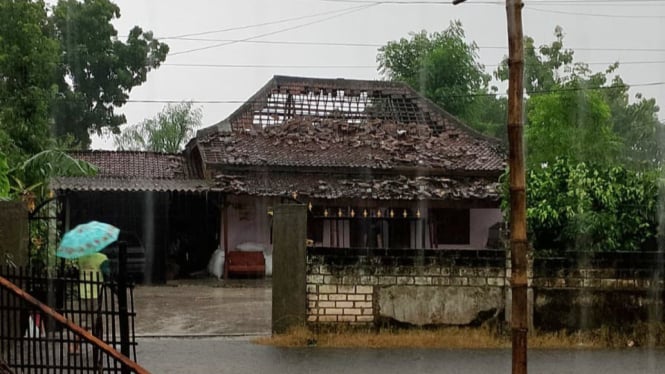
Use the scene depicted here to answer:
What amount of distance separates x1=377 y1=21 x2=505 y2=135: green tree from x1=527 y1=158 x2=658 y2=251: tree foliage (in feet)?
65.8

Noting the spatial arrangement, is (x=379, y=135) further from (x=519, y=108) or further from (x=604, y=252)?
(x=519, y=108)

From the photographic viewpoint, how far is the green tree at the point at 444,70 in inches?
1285

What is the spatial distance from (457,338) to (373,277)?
139cm

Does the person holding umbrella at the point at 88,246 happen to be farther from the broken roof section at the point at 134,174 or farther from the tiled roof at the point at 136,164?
the tiled roof at the point at 136,164

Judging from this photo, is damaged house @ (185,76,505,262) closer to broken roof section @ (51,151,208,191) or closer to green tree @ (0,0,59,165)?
broken roof section @ (51,151,208,191)

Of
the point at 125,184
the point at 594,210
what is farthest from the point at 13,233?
the point at 125,184

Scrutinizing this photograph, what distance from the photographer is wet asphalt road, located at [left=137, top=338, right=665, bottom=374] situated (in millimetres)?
9227

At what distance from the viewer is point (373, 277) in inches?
424

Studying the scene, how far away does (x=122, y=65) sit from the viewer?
103 ft

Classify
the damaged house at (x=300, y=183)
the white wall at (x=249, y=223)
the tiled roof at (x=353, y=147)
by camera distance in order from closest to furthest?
the damaged house at (x=300, y=183) → the tiled roof at (x=353, y=147) → the white wall at (x=249, y=223)

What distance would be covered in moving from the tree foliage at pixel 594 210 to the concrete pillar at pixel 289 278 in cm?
391

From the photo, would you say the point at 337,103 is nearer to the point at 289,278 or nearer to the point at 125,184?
the point at 125,184

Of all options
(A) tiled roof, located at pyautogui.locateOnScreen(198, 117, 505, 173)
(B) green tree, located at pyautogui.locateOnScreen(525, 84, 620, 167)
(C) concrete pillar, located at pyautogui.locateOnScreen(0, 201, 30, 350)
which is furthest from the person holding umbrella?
(A) tiled roof, located at pyautogui.locateOnScreen(198, 117, 505, 173)

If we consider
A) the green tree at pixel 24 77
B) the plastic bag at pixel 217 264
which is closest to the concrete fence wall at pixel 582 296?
the plastic bag at pixel 217 264
